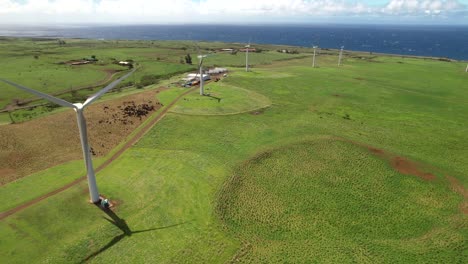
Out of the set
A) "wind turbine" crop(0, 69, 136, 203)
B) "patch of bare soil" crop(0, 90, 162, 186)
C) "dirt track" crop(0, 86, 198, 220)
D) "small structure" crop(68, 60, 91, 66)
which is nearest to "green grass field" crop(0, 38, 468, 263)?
"dirt track" crop(0, 86, 198, 220)

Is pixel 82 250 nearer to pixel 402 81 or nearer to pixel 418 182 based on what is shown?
pixel 418 182

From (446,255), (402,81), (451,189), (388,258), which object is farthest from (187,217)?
(402,81)

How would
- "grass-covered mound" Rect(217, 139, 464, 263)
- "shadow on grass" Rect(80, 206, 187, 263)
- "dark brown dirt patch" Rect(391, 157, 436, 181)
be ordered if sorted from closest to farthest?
"shadow on grass" Rect(80, 206, 187, 263)
"grass-covered mound" Rect(217, 139, 464, 263)
"dark brown dirt patch" Rect(391, 157, 436, 181)

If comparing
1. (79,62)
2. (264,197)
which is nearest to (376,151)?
(264,197)

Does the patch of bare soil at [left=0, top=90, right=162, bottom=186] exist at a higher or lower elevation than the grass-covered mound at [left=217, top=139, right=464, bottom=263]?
higher

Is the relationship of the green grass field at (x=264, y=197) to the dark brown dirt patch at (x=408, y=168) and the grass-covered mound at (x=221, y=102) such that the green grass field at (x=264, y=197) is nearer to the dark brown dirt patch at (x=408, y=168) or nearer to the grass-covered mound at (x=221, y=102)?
the grass-covered mound at (x=221, y=102)

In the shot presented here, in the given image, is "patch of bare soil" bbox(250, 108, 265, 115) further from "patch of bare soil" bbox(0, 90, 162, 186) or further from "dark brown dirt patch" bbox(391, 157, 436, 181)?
"dark brown dirt patch" bbox(391, 157, 436, 181)

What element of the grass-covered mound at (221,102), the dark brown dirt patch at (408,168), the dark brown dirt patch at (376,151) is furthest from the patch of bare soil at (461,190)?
the grass-covered mound at (221,102)
